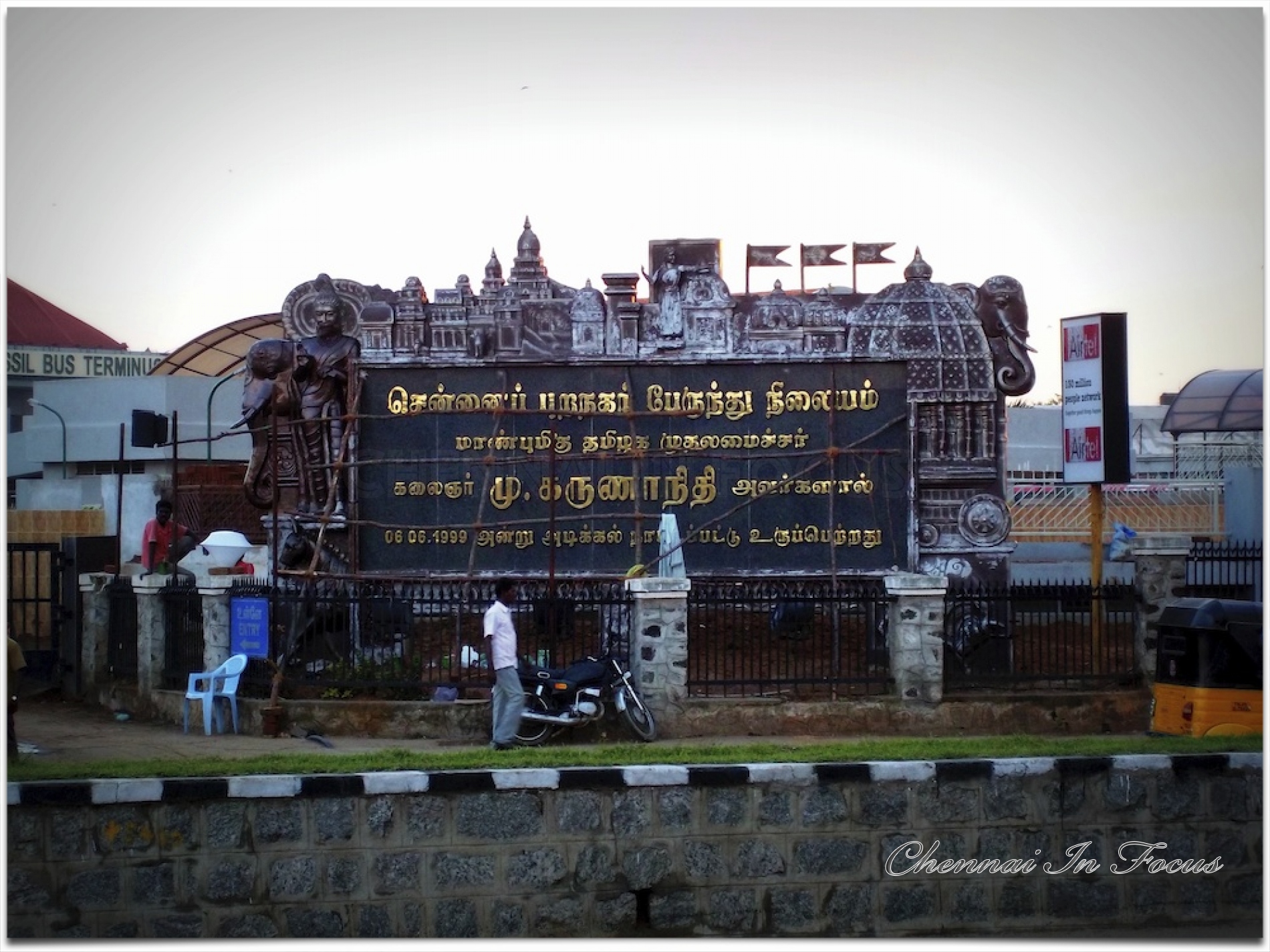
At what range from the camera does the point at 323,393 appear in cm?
1588

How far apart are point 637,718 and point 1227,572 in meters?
9.83

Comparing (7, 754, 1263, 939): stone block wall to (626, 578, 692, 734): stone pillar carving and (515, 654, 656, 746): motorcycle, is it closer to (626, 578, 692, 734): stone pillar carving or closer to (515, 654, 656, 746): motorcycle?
(515, 654, 656, 746): motorcycle

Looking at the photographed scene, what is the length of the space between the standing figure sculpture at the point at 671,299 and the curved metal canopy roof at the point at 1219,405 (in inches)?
528

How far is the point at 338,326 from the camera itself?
52.5 feet

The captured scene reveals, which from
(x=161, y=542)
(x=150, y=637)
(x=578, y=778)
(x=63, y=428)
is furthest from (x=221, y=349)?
(x=578, y=778)

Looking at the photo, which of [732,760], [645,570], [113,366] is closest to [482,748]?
[732,760]

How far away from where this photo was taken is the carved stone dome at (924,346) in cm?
1552

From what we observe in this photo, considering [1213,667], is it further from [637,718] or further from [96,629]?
[96,629]

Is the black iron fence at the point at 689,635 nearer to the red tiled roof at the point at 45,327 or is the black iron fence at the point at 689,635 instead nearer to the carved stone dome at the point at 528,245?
the carved stone dome at the point at 528,245

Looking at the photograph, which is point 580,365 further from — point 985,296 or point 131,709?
point 131,709

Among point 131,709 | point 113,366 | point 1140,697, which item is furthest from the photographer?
point 113,366

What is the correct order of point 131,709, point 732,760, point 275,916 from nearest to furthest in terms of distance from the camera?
1. point 275,916
2. point 732,760
3. point 131,709

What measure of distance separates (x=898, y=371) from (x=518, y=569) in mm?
4495

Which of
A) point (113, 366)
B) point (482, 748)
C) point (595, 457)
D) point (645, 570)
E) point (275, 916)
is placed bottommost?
point (275, 916)
